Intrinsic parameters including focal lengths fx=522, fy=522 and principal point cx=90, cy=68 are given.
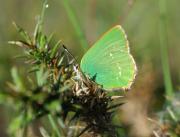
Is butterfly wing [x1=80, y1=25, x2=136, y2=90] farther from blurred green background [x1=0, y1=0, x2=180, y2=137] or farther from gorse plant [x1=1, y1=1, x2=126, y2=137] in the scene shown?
blurred green background [x1=0, y1=0, x2=180, y2=137]

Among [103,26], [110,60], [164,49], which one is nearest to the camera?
[110,60]

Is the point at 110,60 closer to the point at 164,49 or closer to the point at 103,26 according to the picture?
the point at 164,49

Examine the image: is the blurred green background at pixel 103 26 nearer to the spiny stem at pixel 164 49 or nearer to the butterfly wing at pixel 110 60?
the spiny stem at pixel 164 49

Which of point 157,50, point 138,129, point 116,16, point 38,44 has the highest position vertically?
point 116,16

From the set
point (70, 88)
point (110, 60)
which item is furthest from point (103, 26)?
point (70, 88)

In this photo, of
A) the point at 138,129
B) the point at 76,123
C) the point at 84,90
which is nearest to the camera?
the point at 84,90

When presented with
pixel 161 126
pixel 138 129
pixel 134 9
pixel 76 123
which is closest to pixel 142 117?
pixel 138 129

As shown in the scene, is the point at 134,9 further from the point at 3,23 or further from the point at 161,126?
the point at 161,126

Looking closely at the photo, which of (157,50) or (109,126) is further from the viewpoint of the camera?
(157,50)
